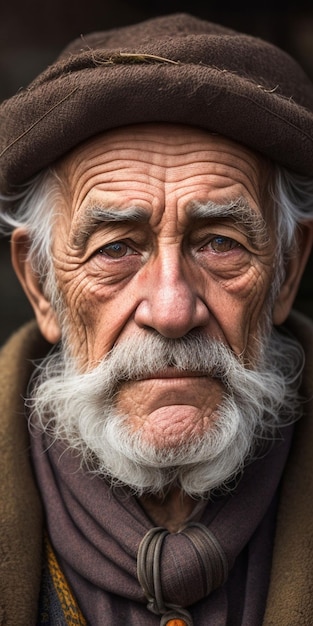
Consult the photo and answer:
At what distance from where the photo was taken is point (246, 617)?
2680 millimetres

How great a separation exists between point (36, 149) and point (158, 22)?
67cm

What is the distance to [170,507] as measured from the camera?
2918 millimetres

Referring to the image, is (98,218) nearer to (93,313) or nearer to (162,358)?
(93,313)

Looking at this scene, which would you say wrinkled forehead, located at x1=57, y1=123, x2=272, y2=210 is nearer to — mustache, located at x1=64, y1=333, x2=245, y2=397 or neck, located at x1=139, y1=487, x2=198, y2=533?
mustache, located at x1=64, y1=333, x2=245, y2=397

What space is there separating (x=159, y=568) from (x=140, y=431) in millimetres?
389

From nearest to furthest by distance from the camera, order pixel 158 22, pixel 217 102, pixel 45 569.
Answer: pixel 217 102 < pixel 45 569 < pixel 158 22

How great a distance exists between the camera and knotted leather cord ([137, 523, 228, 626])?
2613mm

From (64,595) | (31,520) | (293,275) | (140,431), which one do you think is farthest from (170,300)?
(64,595)

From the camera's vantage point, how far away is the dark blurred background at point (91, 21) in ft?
15.9

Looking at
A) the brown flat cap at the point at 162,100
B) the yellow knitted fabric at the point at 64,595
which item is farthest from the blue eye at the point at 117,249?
the yellow knitted fabric at the point at 64,595

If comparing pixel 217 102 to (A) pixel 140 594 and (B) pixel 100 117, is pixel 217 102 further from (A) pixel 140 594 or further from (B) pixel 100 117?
(A) pixel 140 594

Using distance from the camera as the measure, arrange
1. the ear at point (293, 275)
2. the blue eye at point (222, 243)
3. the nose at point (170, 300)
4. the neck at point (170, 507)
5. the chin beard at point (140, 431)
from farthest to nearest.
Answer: the ear at point (293, 275) → the neck at point (170, 507) → the blue eye at point (222, 243) → the chin beard at point (140, 431) → the nose at point (170, 300)

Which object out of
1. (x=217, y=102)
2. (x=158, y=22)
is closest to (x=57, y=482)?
(x=217, y=102)

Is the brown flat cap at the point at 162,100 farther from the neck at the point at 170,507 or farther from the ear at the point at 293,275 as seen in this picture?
the neck at the point at 170,507
